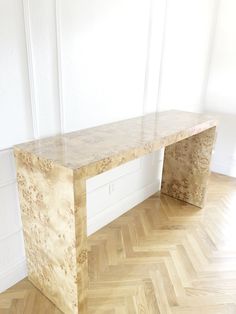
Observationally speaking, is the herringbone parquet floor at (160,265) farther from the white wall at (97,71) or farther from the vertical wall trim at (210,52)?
the vertical wall trim at (210,52)

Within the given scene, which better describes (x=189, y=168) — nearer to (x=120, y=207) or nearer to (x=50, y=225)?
(x=120, y=207)

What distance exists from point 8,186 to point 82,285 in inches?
27.5

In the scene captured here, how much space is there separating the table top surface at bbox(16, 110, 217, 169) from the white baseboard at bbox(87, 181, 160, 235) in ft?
2.55

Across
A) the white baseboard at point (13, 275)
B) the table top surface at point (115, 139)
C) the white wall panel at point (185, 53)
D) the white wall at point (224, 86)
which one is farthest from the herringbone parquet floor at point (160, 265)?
the white wall panel at point (185, 53)

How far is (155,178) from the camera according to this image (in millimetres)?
2955

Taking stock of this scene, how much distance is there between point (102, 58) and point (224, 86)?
200cm

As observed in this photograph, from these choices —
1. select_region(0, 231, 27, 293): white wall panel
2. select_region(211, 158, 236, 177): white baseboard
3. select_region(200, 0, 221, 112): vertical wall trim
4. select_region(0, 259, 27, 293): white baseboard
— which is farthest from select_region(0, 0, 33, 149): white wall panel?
select_region(211, 158, 236, 177): white baseboard

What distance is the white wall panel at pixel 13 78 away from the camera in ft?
4.56

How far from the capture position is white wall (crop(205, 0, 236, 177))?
10.4 feet

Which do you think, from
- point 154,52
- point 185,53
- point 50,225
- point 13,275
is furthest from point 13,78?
point 185,53

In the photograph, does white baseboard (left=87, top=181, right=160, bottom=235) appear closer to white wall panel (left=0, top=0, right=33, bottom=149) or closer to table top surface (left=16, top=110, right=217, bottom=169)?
table top surface (left=16, top=110, right=217, bottom=169)

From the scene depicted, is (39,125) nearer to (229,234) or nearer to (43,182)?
(43,182)

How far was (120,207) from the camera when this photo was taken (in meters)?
2.54

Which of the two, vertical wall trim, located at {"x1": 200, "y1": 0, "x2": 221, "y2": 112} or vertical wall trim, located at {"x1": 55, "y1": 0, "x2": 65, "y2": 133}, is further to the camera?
vertical wall trim, located at {"x1": 200, "y1": 0, "x2": 221, "y2": 112}
